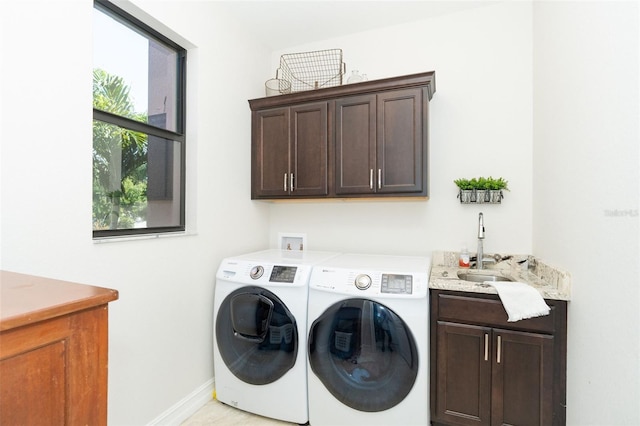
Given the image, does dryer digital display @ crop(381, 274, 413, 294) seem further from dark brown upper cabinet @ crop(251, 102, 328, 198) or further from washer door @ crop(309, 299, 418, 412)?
dark brown upper cabinet @ crop(251, 102, 328, 198)

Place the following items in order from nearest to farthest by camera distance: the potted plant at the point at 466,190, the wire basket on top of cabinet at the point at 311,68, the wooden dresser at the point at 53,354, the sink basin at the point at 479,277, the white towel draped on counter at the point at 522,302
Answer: the wooden dresser at the point at 53,354, the white towel draped on counter at the point at 522,302, the sink basin at the point at 479,277, the potted plant at the point at 466,190, the wire basket on top of cabinet at the point at 311,68

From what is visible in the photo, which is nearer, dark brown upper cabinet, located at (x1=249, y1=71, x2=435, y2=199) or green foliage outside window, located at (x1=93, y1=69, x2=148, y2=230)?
green foliage outside window, located at (x1=93, y1=69, x2=148, y2=230)

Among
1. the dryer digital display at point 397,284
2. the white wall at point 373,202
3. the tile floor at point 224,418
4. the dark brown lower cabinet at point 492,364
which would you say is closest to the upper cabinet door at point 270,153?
the white wall at point 373,202

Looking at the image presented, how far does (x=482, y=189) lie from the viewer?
2.18m

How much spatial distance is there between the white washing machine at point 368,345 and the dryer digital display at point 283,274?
0.13 meters

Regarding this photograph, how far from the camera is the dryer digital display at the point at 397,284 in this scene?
169cm

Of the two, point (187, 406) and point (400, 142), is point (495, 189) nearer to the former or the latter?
point (400, 142)

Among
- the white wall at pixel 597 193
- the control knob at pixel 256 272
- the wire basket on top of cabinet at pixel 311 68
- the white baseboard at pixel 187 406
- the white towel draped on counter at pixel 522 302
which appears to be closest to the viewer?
the white wall at pixel 597 193

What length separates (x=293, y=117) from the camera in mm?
2412

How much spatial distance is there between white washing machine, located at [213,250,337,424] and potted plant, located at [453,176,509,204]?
3.93ft

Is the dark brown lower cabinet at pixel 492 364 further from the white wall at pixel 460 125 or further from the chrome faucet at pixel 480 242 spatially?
the white wall at pixel 460 125

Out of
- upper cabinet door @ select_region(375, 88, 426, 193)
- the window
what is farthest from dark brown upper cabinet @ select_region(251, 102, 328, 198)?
the window

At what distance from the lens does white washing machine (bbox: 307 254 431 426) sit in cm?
165

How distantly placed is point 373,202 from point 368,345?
1199 mm
